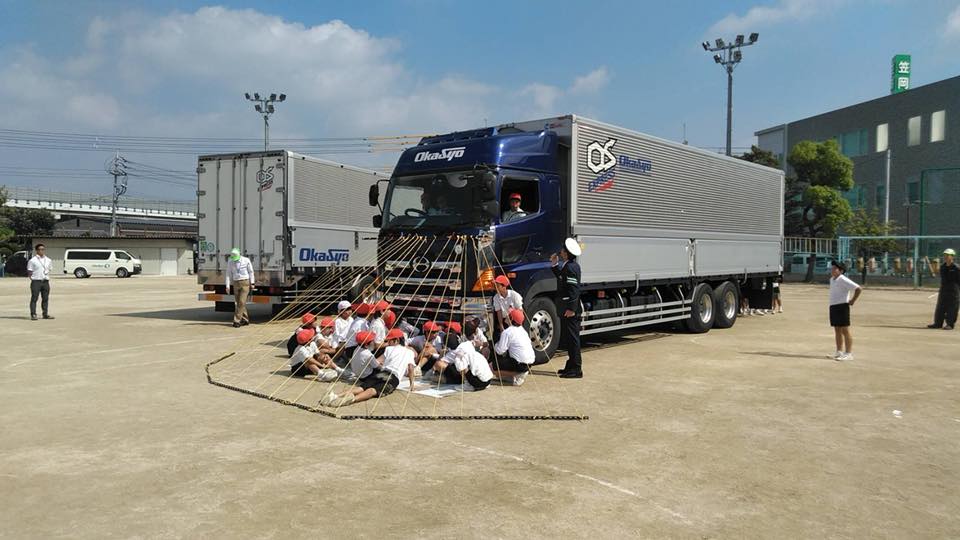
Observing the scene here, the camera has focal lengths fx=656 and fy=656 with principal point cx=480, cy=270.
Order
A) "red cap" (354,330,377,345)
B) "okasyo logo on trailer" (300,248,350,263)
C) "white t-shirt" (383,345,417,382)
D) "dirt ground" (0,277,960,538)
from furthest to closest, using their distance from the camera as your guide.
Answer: "okasyo logo on trailer" (300,248,350,263) < "red cap" (354,330,377,345) < "white t-shirt" (383,345,417,382) < "dirt ground" (0,277,960,538)

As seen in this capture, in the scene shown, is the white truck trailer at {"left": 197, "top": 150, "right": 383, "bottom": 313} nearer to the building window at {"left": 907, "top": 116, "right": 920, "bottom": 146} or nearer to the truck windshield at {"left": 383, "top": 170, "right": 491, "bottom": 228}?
the truck windshield at {"left": 383, "top": 170, "right": 491, "bottom": 228}

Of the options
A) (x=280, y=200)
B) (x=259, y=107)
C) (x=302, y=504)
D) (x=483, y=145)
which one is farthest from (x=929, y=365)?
(x=259, y=107)

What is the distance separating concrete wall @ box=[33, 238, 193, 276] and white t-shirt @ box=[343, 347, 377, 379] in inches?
1866

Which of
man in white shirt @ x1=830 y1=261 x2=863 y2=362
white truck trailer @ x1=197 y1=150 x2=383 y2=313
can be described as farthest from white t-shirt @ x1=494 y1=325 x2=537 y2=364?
white truck trailer @ x1=197 y1=150 x2=383 y2=313

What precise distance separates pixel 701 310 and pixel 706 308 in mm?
210

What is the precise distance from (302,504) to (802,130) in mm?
50206

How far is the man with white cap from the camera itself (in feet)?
45.7

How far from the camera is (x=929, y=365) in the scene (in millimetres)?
9820

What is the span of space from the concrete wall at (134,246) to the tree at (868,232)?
45.7 m

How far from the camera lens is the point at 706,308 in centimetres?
1372

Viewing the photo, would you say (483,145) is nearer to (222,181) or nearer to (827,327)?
(222,181)

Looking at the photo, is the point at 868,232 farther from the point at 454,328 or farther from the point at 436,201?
the point at 454,328

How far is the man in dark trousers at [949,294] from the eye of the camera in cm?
1433

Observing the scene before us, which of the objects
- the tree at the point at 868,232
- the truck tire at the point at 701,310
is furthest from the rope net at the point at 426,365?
the tree at the point at 868,232
